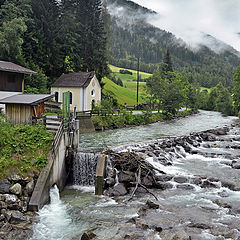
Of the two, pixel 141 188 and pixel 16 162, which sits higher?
pixel 16 162

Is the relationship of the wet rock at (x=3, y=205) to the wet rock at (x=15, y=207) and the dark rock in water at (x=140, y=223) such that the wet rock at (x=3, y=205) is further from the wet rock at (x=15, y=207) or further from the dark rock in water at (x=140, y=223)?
the dark rock in water at (x=140, y=223)

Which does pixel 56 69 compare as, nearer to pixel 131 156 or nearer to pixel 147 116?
pixel 147 116

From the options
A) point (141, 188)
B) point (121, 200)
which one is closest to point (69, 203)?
point (121, 200)

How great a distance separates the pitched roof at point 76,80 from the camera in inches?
1791

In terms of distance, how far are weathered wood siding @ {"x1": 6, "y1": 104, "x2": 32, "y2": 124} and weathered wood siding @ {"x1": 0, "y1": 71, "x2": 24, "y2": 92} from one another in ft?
12.5

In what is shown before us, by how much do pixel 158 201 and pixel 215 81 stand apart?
186m

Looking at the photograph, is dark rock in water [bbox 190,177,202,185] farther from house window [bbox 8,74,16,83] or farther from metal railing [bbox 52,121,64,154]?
house window [bbox 8,74,16,83]

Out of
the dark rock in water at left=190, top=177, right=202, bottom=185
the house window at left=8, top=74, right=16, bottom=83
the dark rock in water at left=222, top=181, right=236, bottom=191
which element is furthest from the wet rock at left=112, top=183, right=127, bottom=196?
the house window at left=8, top=74, right=16, bottom=83

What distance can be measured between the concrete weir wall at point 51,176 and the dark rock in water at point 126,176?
3.83 metres

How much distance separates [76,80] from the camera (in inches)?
1838

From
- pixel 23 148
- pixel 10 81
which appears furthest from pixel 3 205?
pixel 10 81

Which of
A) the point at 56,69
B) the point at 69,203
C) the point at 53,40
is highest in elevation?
the point at 53,40

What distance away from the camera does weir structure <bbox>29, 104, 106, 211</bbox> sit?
561 inches

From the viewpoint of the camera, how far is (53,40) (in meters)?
55.1
